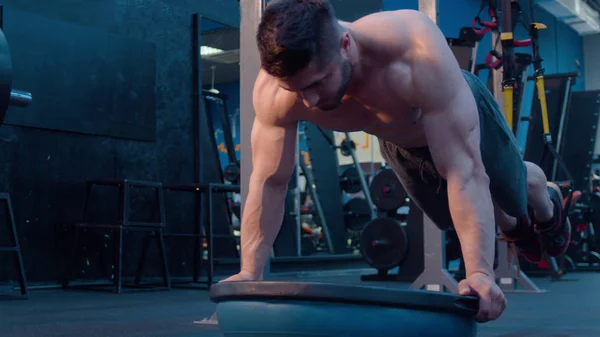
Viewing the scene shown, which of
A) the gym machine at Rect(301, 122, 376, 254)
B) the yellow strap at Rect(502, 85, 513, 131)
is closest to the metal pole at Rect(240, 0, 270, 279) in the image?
the yellow strap at Rect(502, 85, 513, 131)

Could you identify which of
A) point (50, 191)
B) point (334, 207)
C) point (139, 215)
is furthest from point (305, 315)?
point (334, 207)

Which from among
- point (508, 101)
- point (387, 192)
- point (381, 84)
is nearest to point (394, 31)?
point (381, 84)

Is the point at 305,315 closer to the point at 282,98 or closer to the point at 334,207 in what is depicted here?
the point at 282,98

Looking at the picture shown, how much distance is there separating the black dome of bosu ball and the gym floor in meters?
0.82

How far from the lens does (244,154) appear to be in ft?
7.48

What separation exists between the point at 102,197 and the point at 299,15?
3.39 meters

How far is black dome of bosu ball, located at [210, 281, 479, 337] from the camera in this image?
113cm

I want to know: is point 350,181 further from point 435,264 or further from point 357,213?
point 435,264

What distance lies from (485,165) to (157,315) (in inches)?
52.9

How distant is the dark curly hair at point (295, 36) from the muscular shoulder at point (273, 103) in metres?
0.23

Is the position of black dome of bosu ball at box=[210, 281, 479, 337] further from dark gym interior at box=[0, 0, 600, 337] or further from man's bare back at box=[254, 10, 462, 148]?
dark gym interior at box=[0, 0, 600, 337]

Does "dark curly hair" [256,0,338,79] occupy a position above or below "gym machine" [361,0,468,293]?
above

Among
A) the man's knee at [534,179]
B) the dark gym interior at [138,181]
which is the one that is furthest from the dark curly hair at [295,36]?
the dark gym interior at [138,181]

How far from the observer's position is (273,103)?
1469 millimetres
